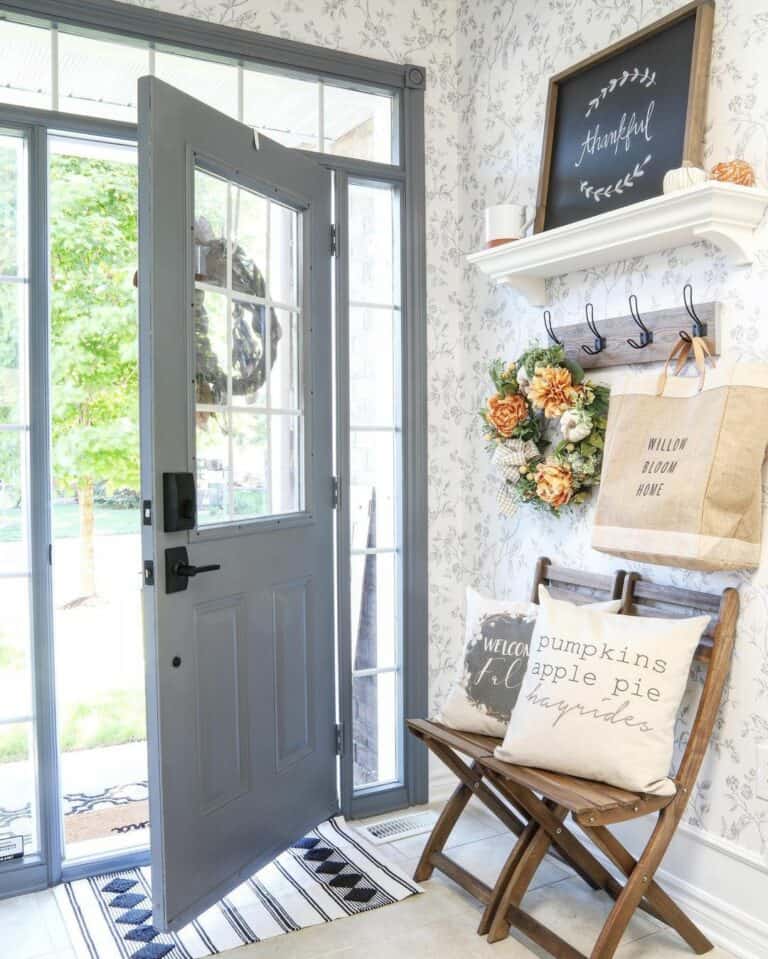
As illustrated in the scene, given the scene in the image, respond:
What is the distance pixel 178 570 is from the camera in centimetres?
212

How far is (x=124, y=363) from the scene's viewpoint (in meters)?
5.90

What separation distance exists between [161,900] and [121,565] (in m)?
4.28

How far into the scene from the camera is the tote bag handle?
6.64 feet

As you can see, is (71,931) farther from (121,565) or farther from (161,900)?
(121,565)

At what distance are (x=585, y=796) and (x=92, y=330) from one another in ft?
16.0

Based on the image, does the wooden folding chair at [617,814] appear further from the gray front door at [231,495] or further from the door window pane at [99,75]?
the door window pane at [99,75]

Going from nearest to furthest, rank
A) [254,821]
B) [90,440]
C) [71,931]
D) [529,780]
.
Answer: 1. [529,780]
2. [71,931]
3. [254,821]
4. [90,440]

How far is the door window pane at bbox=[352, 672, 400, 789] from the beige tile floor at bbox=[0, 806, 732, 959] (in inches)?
22.2

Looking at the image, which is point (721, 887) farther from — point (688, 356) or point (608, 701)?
point (688, 356)

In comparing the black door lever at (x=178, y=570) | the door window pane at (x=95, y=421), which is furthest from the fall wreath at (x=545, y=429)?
the door window pane at (x=95, y=421)

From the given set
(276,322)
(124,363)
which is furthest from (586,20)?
(124,363)

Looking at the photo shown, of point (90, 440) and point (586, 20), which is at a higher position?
point (586, 20)

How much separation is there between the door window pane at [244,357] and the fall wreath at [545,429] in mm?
623

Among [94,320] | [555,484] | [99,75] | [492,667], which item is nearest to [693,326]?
[555,484]
